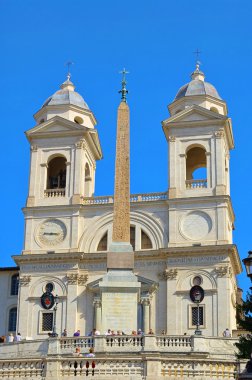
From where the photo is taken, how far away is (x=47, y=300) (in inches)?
2462

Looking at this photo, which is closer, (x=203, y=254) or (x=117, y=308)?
(x=117, y=308)

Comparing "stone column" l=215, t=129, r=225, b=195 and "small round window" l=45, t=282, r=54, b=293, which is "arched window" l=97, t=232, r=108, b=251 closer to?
Result: "small round window" l=45, t=282, r=54, b=293

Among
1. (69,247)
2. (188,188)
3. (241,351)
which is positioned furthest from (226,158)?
(241,351)

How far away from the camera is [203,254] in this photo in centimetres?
6150

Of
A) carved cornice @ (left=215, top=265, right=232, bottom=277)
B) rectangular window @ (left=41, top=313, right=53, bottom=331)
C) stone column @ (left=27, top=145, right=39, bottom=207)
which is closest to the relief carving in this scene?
stone column @ (left=27, top=145, right=39, bottom=207)

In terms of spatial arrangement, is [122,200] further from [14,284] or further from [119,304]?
[14,284]

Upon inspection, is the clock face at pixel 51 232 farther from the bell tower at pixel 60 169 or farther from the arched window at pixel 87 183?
the arched window at pixel 87 183

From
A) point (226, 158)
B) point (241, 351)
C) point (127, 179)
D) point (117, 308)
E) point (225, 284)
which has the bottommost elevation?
point (241, 351)

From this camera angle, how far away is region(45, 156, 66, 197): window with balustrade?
68.4 m

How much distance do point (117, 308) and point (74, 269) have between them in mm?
17767

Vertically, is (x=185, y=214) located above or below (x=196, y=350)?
above

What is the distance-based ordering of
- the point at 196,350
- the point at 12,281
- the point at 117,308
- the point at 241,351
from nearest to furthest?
the point at 241,351 < the point at 196,350 < the point at 117,308 < the point at 12,281

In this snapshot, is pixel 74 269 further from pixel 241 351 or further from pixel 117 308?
pixel 241 351

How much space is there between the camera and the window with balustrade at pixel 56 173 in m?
68.4
